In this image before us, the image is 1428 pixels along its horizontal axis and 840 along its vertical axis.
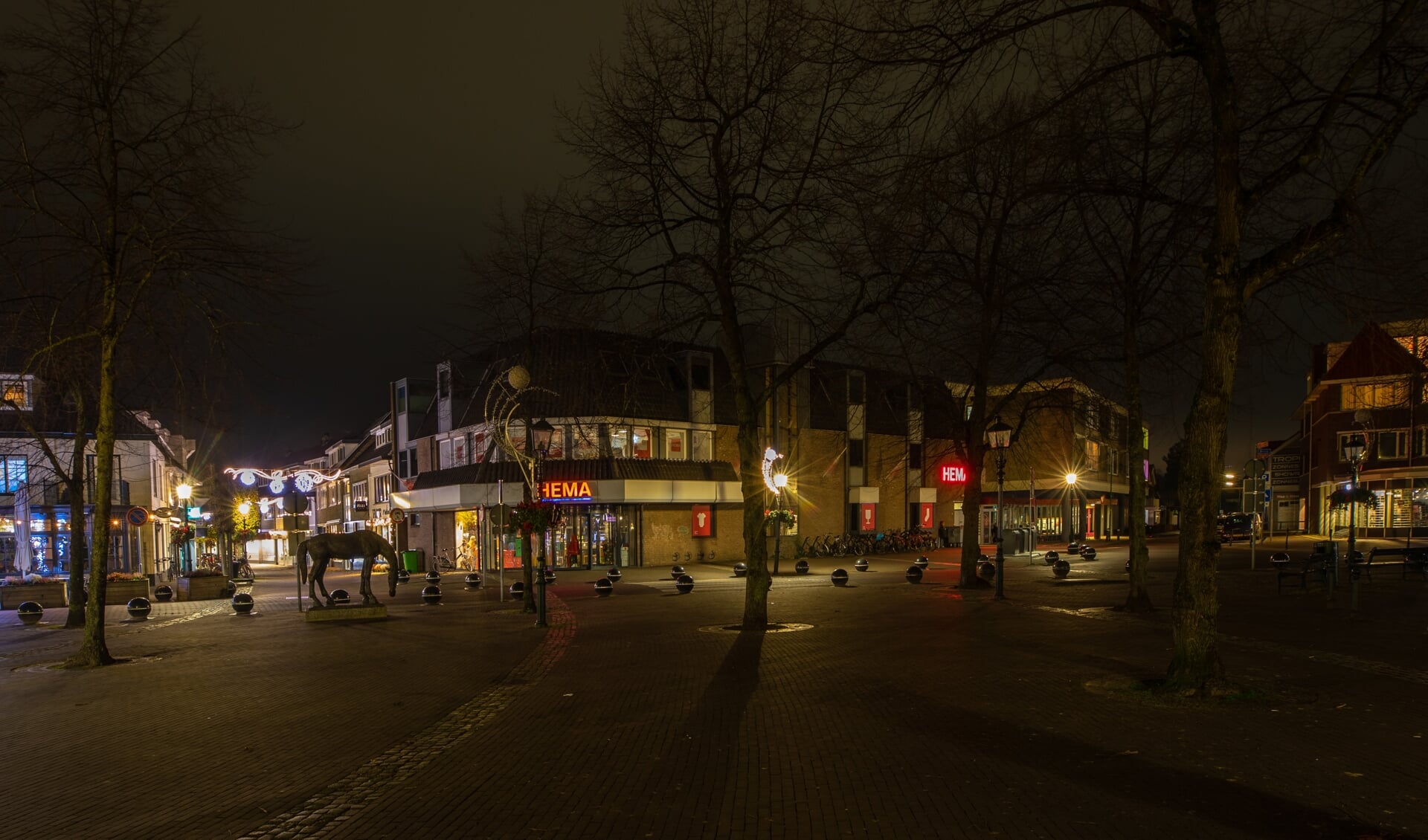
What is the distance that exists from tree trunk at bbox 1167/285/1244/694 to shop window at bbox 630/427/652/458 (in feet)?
102

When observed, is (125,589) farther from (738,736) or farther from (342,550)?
(738,736)

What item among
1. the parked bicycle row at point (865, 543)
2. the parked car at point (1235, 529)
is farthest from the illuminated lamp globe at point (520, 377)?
the parked car at point (1235, 529)

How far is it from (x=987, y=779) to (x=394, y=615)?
55.4 feet

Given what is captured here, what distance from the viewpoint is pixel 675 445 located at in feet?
135

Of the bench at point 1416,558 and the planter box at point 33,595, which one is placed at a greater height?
the bench at point 1416,558

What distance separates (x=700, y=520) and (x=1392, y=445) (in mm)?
43101

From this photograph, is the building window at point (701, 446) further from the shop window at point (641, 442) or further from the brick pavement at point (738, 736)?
the brick pavement at point (738, 736)

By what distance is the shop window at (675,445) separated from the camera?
40.9 m

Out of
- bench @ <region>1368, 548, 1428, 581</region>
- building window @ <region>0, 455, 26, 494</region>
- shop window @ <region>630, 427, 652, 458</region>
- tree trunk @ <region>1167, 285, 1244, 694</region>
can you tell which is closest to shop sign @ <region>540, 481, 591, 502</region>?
shop window @ <region>630, 427, 652, 458</region>

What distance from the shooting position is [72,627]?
20.6m

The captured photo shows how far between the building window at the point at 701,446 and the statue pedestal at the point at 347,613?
2289cm

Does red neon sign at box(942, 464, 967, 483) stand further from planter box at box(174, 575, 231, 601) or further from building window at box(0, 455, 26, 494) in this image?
building window at box(0, 455, 26, 494)

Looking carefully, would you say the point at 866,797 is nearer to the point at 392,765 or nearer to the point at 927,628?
the point at 392,765

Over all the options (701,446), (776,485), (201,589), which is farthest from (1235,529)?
(201,589)
